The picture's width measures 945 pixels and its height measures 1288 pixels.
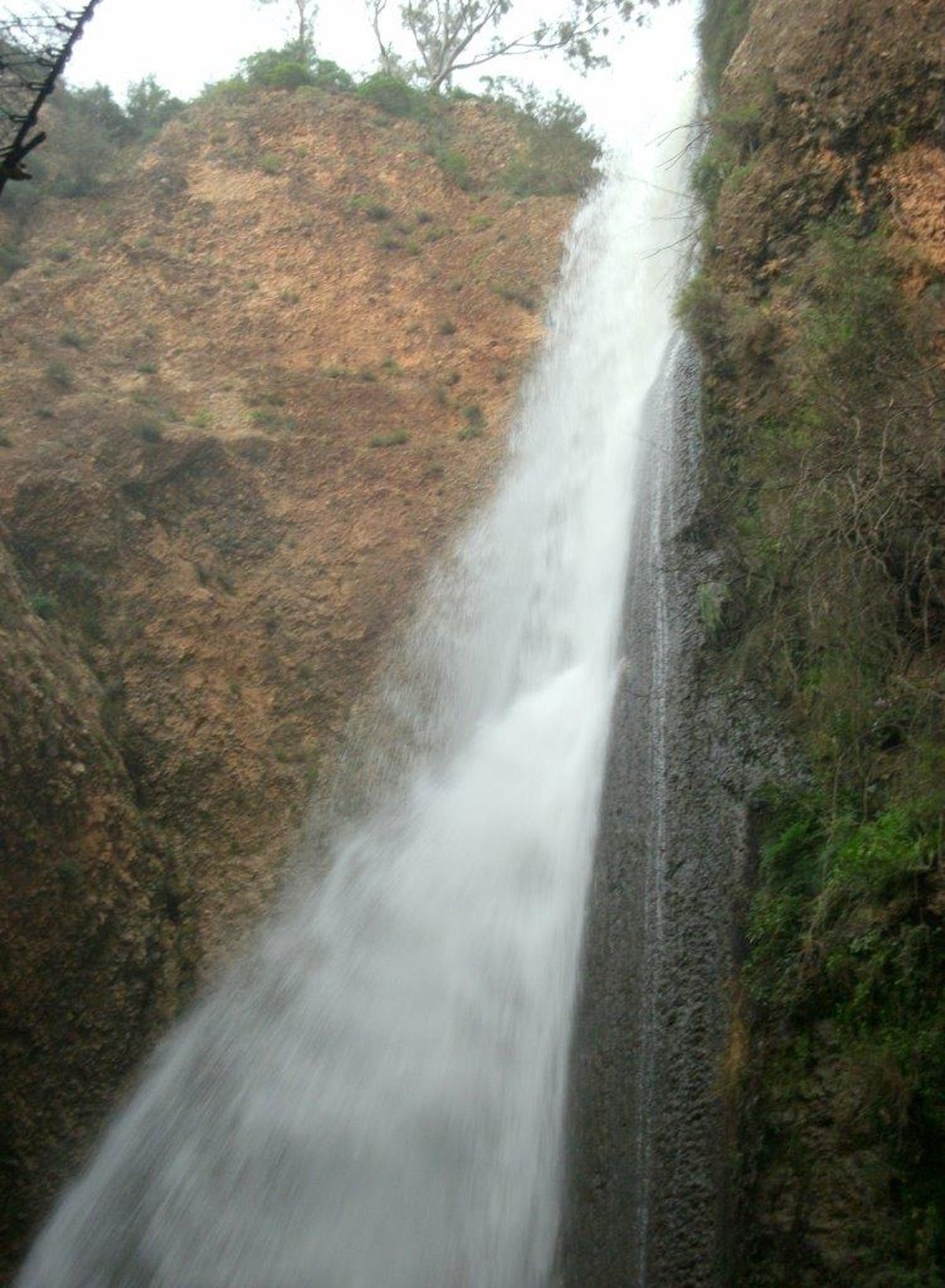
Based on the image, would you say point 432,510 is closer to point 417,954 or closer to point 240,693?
point 240,693

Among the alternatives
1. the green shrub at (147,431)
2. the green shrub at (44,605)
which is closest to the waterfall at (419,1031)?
the green shrub at (44,605)

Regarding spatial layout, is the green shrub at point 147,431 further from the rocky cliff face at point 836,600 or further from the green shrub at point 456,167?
the green shrub at point 456,167

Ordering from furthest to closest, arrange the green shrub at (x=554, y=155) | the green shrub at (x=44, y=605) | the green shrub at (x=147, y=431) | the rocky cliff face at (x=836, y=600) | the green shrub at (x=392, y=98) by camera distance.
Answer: the green shrub at (x=392, y=98), the green shrub at (x=554, y=155), the green shrub at (x=147, y=431), the green shrub at (x=44, y=605), the rocky cliff face at (x=836, y=600)

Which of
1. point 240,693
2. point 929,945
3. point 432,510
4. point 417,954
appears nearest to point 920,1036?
point 929,945

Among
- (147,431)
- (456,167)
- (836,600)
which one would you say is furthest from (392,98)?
(836,600)

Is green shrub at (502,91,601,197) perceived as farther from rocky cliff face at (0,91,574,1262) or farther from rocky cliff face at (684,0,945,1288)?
rocky cliff face at (684,0,945,1288)

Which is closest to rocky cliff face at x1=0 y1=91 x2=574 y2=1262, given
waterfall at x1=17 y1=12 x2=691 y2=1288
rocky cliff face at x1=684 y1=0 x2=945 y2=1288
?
waterfall at x1=17 y1=12 x2=691 y2=1288

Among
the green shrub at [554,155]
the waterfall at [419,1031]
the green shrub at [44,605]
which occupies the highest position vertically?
the green shrub at [554,155]
